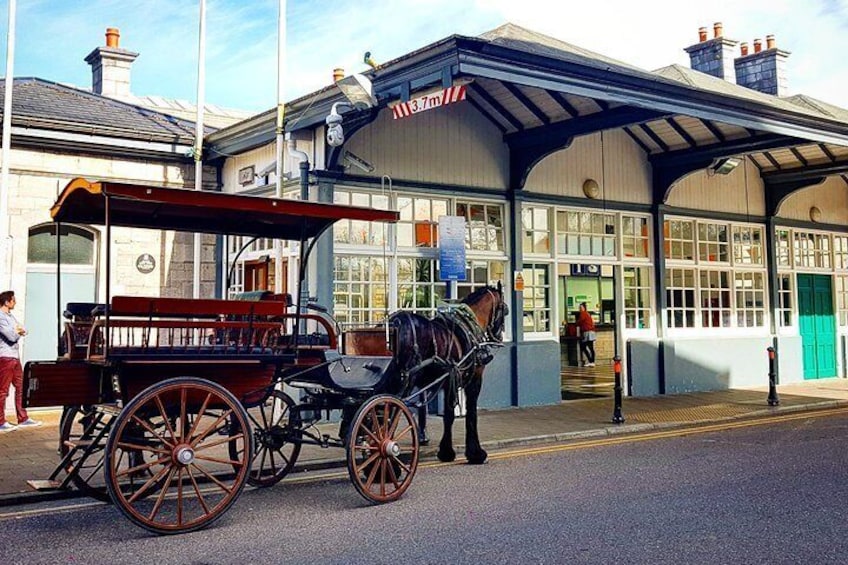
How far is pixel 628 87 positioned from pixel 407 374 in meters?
5.41

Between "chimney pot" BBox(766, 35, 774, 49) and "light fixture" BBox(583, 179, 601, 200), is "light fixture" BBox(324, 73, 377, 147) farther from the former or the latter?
"chimney pot" BBox(766, 35, 774, 49)

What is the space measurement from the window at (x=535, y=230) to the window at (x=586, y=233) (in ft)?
0.89

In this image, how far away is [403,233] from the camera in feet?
39.1

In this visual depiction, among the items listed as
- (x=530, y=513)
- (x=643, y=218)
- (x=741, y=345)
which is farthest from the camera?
(x=741, y=345)

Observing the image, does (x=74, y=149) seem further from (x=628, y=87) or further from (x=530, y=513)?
(x=530, y=513)

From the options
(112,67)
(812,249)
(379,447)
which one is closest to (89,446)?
(379,447)

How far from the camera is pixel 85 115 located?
1232 cm

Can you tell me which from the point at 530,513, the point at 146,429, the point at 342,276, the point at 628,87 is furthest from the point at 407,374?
the point at 628,87

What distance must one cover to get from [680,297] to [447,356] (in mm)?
8807

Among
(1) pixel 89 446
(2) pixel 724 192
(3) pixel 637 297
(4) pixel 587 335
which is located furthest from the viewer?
(4) pixel 587 335

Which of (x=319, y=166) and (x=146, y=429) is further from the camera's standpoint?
(x=319, y=166)

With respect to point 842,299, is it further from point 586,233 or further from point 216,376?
point 216,376

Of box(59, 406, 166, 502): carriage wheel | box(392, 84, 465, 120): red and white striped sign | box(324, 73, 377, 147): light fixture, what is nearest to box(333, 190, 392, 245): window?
box(324, 73, 377, 147): light fixture

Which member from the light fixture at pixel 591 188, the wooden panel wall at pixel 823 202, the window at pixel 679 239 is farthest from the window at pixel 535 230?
the wooden panel wall at pixel 823 202
